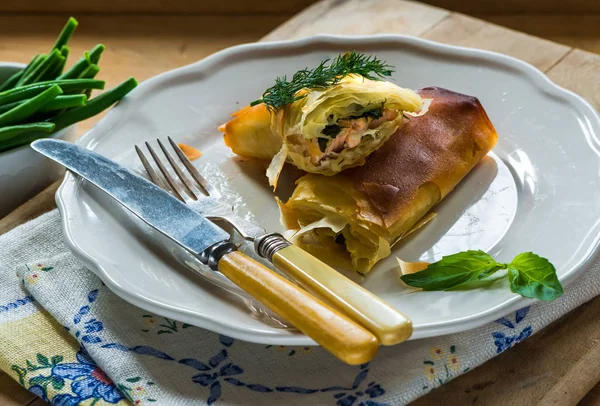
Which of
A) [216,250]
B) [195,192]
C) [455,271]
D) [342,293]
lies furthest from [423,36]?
[342,293]

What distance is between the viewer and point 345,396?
167cm

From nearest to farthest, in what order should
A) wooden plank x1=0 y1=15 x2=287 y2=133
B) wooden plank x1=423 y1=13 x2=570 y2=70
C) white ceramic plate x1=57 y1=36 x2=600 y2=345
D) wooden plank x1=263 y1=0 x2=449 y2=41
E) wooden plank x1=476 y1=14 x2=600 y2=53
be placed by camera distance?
white ceramic plate x1=57 y1=36 x2=600 y2=345 < wooden plank x1=423 y1=13 x2=570 y2=70 < wooden plank x1=263 y1=0 x2=449 y2=41 < wooden plank x1=0 y1=15 x2=287 y2=133 < wooden plank x1=476 y1=14 x2=600 y2=53

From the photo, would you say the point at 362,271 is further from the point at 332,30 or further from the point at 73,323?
the point at 332,30

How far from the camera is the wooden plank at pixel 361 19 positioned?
3.18 meters

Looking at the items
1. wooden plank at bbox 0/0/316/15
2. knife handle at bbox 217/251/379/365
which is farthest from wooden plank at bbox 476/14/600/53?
knife handle at bbox 217/251/379/365

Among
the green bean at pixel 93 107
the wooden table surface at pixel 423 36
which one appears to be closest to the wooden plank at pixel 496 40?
the wooden table surface at pixel 423 36

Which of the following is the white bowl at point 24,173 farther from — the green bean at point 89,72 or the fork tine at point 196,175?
the fork tine at point 196,175

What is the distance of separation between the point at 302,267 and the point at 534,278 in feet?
1.60

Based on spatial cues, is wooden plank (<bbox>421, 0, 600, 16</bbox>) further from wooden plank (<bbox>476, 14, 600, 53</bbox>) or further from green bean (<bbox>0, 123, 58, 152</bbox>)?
green bean (<bbox>0, 123, 58, 152</bbox>)

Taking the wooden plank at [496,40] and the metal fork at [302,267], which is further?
the wooden plank at [496,40]

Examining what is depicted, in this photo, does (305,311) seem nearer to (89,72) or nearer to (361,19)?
(89,72)

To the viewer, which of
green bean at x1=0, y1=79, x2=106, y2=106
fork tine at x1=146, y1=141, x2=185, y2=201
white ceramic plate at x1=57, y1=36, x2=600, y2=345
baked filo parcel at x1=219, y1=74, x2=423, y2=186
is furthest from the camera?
green bean at x1=0, y1=79, x2=106, y2=106

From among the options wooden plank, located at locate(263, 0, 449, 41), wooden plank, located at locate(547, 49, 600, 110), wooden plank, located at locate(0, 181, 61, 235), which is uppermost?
wooden plank, located at locate(263, 0, 449, 41)

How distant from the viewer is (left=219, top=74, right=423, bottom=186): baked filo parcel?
81.9 inches
